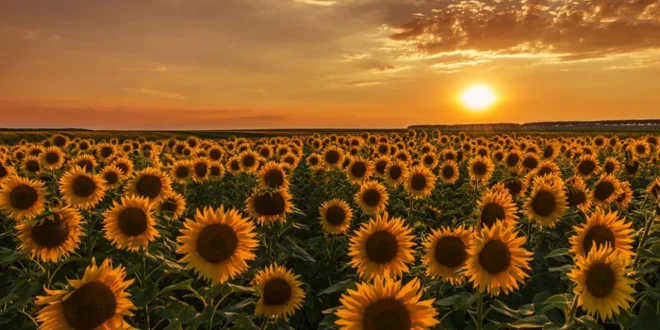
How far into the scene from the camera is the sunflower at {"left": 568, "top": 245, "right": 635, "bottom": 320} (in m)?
3.94

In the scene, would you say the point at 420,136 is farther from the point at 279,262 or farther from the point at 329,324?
the point at 329,324

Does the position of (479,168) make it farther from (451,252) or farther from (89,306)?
(89,306)

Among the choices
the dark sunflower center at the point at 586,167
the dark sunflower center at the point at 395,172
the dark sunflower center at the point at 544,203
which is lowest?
the dark sunflower center at the point at 544,203

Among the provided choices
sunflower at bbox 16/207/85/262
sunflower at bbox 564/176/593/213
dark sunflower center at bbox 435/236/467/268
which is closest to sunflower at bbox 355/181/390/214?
sunflower at bbox 564/176/593/213

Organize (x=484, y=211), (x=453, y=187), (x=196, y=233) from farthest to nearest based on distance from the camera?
1. (x=453, y=187)
2. (x=484, y=211)
3. (x=196, y=233)

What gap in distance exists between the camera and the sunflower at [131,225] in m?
6.01

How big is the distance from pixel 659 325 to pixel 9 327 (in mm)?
6479

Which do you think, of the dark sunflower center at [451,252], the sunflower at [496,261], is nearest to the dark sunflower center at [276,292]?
the dark sunflower center at [451,252]

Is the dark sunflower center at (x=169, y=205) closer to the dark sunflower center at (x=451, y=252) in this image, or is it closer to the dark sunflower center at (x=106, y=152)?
the dark sunflower center at (x=451, y=252)

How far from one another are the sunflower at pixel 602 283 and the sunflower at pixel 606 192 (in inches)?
231

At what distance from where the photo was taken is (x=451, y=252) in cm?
529

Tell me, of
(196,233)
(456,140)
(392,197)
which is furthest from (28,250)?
(456,140)

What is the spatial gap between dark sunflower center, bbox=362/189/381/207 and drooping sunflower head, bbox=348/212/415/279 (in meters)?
4.25

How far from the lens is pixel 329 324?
14.5ft
